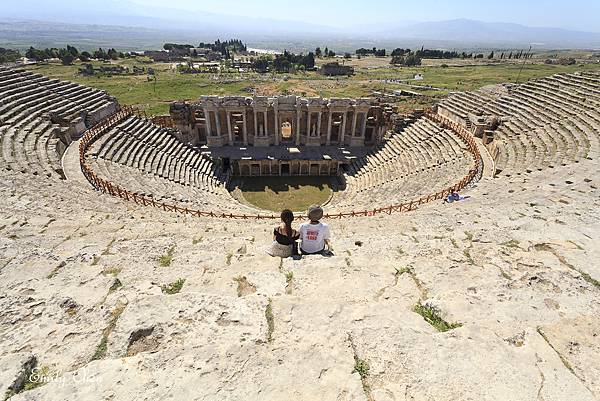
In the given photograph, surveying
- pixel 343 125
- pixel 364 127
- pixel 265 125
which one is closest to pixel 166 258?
pixel 265 125

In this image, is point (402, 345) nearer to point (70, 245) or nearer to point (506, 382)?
point (506, 382)

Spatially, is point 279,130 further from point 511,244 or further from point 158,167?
point 511,244

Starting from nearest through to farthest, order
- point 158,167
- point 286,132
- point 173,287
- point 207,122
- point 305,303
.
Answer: point 305,303
point 173,287
point 158,167
point 207,122
point 286,132

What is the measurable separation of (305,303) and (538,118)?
3461 centimetres

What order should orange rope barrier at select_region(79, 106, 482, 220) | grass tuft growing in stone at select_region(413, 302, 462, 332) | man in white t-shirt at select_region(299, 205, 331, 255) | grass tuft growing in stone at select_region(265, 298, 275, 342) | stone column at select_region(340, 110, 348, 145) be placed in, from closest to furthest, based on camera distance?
1. grass tuft growing in stone at select_region(265, 298, 275, 342)
2. grass tuft growing in stone at select_region(413, 302, 462, 332)
3. man in white t-shirt at select_region(299, 205, 331, 255)
4. orange rope barrier at select_region(79, 106, 482, 220)
5. stone column at select_region(340, 110, 348, 145)

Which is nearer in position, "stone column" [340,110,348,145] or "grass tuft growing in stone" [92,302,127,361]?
"grass tuft growing in stone" [92,302,127,361]

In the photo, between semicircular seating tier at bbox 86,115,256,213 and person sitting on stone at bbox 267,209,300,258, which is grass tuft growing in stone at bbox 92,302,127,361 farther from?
semicircular seating tier at bbox 86,115,256,213

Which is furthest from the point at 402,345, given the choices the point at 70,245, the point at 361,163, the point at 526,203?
the point at 361,163

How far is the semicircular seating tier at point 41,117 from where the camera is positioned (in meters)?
22.4

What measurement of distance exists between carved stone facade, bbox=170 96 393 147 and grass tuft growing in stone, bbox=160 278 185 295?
32874 mm

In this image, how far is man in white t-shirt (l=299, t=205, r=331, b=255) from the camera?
908cm

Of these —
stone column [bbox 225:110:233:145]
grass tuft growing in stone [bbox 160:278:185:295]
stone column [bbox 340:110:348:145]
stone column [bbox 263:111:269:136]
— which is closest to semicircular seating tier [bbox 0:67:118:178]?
stone column [bbox 225:110:233:145]

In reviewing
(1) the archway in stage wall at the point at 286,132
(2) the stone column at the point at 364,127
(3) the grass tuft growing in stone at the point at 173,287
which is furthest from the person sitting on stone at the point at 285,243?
(1) the archway in stage wall at the point at 286,132

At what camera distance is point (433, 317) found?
20.4 feet
